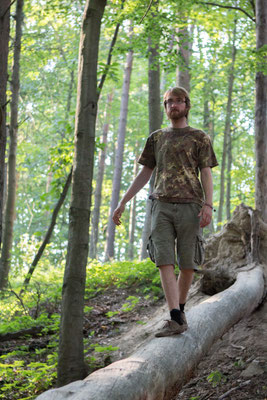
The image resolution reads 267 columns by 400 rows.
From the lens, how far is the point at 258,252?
7266 mm

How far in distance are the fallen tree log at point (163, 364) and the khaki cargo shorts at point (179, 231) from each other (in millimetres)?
664

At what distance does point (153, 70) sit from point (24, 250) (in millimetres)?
7706

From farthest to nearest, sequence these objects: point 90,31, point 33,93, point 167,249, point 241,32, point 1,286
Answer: point 33,93 < point 241,32 < point 1,286 < point 90,31 < point 167,249

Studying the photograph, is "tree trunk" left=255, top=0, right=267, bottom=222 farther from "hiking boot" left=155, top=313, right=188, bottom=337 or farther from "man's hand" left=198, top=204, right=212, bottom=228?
"hiking boot" left=155, top=313, right=188, bottom=337

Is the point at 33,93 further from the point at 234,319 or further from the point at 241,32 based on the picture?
the point at 234,319

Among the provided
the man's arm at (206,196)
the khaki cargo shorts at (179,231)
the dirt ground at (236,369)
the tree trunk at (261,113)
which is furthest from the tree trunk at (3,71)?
the tree trunk at (261,113)

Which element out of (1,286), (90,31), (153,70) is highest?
(153,70)

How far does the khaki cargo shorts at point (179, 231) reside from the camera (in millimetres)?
4117

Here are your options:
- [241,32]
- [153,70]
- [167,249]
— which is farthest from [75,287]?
[241,32]

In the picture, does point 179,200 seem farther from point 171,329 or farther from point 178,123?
point 171,329

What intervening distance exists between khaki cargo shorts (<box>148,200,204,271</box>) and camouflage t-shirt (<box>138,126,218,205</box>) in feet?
0.30

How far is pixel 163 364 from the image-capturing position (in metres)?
3.28

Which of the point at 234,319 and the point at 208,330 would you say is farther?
the point at 234,319

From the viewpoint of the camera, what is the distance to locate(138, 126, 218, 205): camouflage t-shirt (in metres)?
4.19
